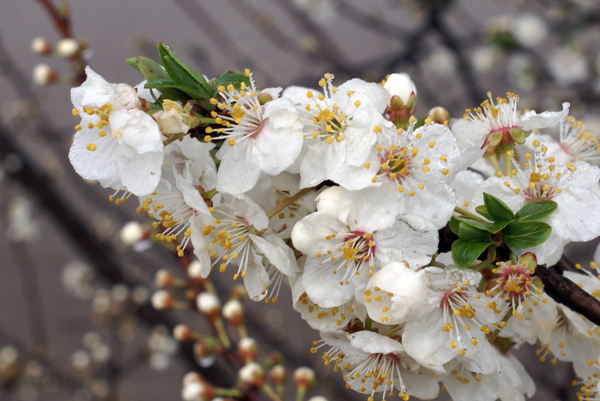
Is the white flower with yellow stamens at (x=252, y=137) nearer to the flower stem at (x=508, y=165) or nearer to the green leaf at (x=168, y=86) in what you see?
the green leaf at (x=168, y=86)

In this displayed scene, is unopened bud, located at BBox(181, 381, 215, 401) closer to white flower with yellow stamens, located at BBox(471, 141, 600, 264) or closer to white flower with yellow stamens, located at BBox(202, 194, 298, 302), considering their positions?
white flower with yellow stamens, located at BBox(202, 194, 298, 302)

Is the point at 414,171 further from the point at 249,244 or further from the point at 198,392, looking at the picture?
the point at 198,392

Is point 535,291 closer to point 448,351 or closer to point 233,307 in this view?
point 448,351

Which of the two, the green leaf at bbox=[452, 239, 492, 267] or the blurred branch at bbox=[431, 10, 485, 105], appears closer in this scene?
the green leaf at bbox=[452, 239, 492, 267]

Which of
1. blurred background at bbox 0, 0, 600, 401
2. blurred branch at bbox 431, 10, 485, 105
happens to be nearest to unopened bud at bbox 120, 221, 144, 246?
blurred background at bbox 0, 0, 600, 401

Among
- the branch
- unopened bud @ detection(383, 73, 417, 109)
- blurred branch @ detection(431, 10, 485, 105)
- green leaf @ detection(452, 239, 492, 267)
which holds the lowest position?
blurred branch @ detection(431, 10, 485, 105)

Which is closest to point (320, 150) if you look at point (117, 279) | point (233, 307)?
point (233, 307)

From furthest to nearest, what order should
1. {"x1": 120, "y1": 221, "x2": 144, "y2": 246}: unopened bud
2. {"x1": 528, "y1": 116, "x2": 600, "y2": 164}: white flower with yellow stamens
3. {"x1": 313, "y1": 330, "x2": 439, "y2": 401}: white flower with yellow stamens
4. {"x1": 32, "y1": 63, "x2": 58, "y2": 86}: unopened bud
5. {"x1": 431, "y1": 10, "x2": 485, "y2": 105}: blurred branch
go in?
{"x1": 431, "y1": 10, "x2": 485, "y2": 105}: blurred branch < {"x1": 32, "y1": 63, "x2": 58, "y2": 86}: unopened bud < {"x1": 120, "y1": 221, "x2": 144, "y2": 246}: unopened bud < {"x1": 528, "y1": 116, "x2": 600, "y2": 164}: white flower with yellow stamens < {"x1": 313, "y1": 330, "x2": 439, "y2": 401}: white flower with yellow stamens

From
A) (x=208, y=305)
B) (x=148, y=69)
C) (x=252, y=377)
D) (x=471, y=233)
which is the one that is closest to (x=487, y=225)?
(x=471, y=233)
